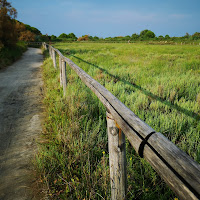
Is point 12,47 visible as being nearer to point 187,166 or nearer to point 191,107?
point 191,107

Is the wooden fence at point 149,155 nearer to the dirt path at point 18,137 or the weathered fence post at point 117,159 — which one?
the weathered fence post at point 117,159

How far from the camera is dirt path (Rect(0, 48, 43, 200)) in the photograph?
6.79 feet

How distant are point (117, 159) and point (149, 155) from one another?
1.71ft

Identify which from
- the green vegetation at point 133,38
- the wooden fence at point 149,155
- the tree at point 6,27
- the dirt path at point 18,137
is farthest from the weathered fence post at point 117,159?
the green vegetation at point 133,38

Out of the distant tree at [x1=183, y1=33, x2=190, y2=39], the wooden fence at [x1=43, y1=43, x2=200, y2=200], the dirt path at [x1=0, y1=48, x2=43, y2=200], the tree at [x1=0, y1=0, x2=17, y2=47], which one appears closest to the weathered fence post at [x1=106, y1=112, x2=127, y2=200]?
the wooden fence at [x1=43, y1=43, x2=200, y2=200]

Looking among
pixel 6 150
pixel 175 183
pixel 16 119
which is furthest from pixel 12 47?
pixel 175 183

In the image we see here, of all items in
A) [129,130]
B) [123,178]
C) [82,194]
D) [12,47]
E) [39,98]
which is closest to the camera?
[129,130]

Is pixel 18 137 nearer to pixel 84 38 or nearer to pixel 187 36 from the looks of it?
pixel 187 36

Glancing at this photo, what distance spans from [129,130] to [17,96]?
5.24 metres

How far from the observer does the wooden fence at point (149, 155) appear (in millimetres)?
669

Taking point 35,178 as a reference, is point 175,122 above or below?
above

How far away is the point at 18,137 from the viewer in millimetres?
3137

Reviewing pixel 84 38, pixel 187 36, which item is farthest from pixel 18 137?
pixel 84 38

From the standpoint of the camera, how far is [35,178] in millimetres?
2146
